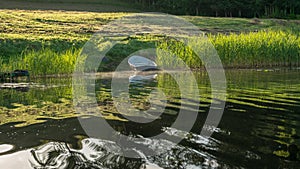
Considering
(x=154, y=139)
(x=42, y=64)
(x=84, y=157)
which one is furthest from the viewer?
(x=42, y=64)

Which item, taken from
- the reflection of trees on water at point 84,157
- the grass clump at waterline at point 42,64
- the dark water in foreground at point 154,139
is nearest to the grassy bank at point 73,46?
the grass clump at waterline at point 42,64

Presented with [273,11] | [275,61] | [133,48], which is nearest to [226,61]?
[275,61]

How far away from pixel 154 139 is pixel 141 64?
13.7 meters

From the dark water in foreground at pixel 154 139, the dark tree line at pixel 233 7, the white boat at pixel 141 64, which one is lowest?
the white boat at pixel 141 64

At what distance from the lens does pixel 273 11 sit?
139 feet

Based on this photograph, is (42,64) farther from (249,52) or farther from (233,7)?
(233,7)

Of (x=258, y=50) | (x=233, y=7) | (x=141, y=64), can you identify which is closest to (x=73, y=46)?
(x=141, y=64)

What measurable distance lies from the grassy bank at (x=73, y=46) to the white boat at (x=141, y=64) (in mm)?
906

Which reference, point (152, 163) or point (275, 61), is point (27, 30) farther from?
point (152, 163)

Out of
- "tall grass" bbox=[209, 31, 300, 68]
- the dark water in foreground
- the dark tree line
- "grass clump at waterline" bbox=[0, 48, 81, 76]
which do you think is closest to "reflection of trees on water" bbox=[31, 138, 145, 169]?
the dark water in foreground

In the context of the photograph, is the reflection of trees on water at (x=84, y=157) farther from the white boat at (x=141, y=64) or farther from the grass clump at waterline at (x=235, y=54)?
the white boat at (x=141, y=64)

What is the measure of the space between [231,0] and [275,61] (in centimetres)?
2709

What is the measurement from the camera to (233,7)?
4444cm

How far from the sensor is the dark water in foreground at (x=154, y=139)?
417 centimetres
